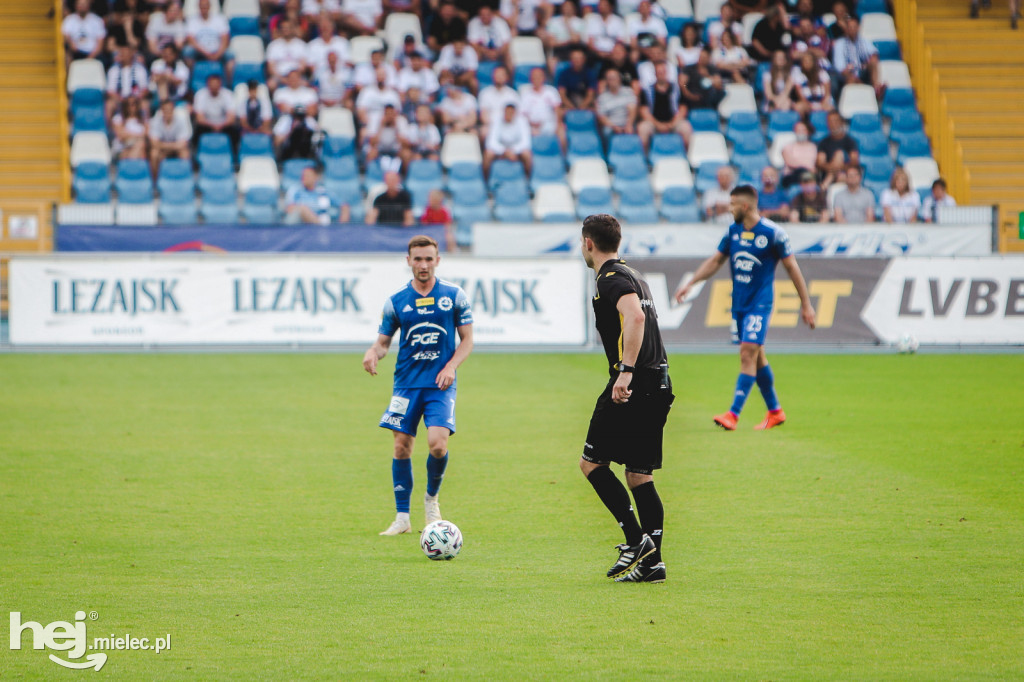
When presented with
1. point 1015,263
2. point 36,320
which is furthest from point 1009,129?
point 36,320

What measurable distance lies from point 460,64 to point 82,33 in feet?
25.8

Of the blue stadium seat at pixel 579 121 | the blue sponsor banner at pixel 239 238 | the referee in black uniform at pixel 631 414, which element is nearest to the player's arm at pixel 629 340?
the referee in black uniform at pixel 631 414

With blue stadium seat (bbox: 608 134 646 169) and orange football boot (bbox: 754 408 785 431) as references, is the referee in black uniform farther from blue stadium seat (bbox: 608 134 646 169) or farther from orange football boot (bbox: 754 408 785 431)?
blue stadium seat (bbox: 608 134 646 169)

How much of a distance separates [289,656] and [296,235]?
1598 cm

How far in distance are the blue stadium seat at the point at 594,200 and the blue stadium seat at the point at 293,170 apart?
17.1 feet

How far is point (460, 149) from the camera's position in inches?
953

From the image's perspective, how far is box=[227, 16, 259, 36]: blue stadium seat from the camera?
86.5 feet

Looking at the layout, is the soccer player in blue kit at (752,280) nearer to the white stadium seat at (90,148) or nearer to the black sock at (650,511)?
the black sock at (650,511)

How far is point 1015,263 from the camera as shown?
19281mm

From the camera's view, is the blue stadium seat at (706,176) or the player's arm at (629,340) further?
the blue stadium seat at (706,176)

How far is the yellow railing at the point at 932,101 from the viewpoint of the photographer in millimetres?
24828

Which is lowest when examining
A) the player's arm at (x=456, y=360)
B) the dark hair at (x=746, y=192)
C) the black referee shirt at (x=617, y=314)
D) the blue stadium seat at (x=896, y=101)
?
the player's arm at (x=456, y=360)

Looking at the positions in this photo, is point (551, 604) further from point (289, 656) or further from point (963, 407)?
point (963, 407)

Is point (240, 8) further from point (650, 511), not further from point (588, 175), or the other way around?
point (650, 511)
